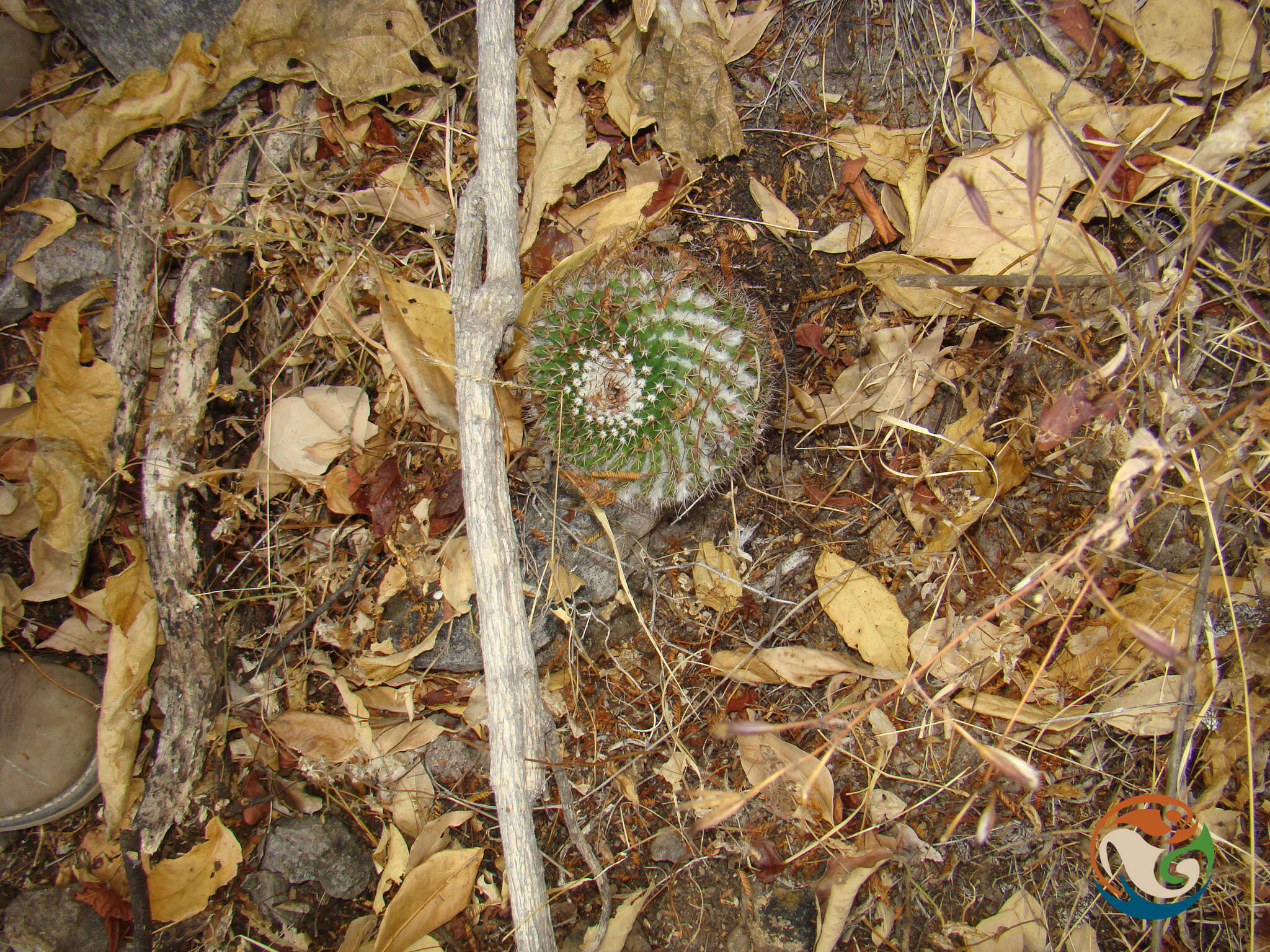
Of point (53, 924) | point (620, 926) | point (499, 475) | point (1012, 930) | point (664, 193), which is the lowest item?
point (1012, 930)

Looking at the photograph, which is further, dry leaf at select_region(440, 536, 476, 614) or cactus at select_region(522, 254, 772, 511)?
dry leaf at select_region(440, 536, 476, 614)

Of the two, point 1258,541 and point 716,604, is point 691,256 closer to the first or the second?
point 716,604

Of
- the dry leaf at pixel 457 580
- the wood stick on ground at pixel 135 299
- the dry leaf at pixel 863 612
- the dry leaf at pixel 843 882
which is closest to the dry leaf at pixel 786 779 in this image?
the dry leaf at pixel 843 882

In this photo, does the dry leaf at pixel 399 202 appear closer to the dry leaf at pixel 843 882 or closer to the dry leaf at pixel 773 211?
the dry leaf at pixel 773 211

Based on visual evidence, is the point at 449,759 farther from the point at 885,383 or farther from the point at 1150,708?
the point at 1150,708

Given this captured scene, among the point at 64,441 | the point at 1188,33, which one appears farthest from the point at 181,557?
the point at 1188,33

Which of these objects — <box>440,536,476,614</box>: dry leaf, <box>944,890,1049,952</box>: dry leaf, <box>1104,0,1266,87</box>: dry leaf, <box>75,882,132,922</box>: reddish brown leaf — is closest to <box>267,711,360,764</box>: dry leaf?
<box>440,536,476,614</box>: dry leaf

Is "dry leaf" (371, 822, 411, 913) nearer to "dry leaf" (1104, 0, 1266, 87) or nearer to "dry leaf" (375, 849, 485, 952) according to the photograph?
"dry leaf" (375, 849, 485, 952)
